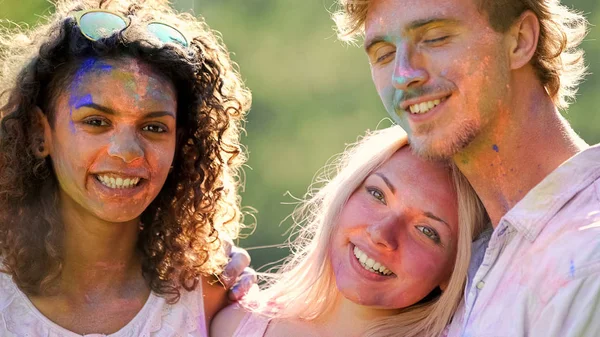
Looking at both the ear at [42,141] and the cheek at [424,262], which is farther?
the ear at [42,141]

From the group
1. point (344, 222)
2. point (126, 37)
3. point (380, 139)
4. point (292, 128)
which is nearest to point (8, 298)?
point (126, 37)

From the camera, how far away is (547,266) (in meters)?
2.15

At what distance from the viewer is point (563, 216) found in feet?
7.32

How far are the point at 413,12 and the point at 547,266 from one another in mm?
835

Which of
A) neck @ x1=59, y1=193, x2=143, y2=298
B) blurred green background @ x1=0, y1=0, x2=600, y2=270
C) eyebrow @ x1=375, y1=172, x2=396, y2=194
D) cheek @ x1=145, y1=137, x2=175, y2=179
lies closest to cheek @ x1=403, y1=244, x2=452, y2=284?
eyebrow @ x1=375, y1=172, x2=396, y2=194

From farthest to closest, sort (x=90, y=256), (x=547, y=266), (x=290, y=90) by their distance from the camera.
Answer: (x=290, y=90) < (x=90, y=256) < (x=547, y=266)

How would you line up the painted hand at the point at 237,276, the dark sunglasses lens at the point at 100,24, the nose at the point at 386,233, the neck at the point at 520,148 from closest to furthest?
the neck at the point at 520,148
the nose at the point at 386,233
the dark sunglasses lens at the point at 100,24
the painted hand at the point at 237,276

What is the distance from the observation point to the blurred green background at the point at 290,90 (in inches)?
261

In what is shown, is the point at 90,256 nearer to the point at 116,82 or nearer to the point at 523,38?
the point at 116,82

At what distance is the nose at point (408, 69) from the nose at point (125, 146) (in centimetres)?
87

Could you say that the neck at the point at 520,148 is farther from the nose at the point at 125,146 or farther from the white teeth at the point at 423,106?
the nose at the point at 125,146

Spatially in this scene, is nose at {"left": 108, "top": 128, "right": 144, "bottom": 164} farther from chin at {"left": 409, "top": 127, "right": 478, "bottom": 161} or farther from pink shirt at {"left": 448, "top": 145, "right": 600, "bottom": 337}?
pink shirt at {"left": 448, "top": 145, "right": 600, "bottom": 337}

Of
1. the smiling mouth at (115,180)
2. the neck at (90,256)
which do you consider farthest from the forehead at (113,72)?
the neck at (90,256)

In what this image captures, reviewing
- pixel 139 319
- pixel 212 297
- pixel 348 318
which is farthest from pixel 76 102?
pixel 348 318
